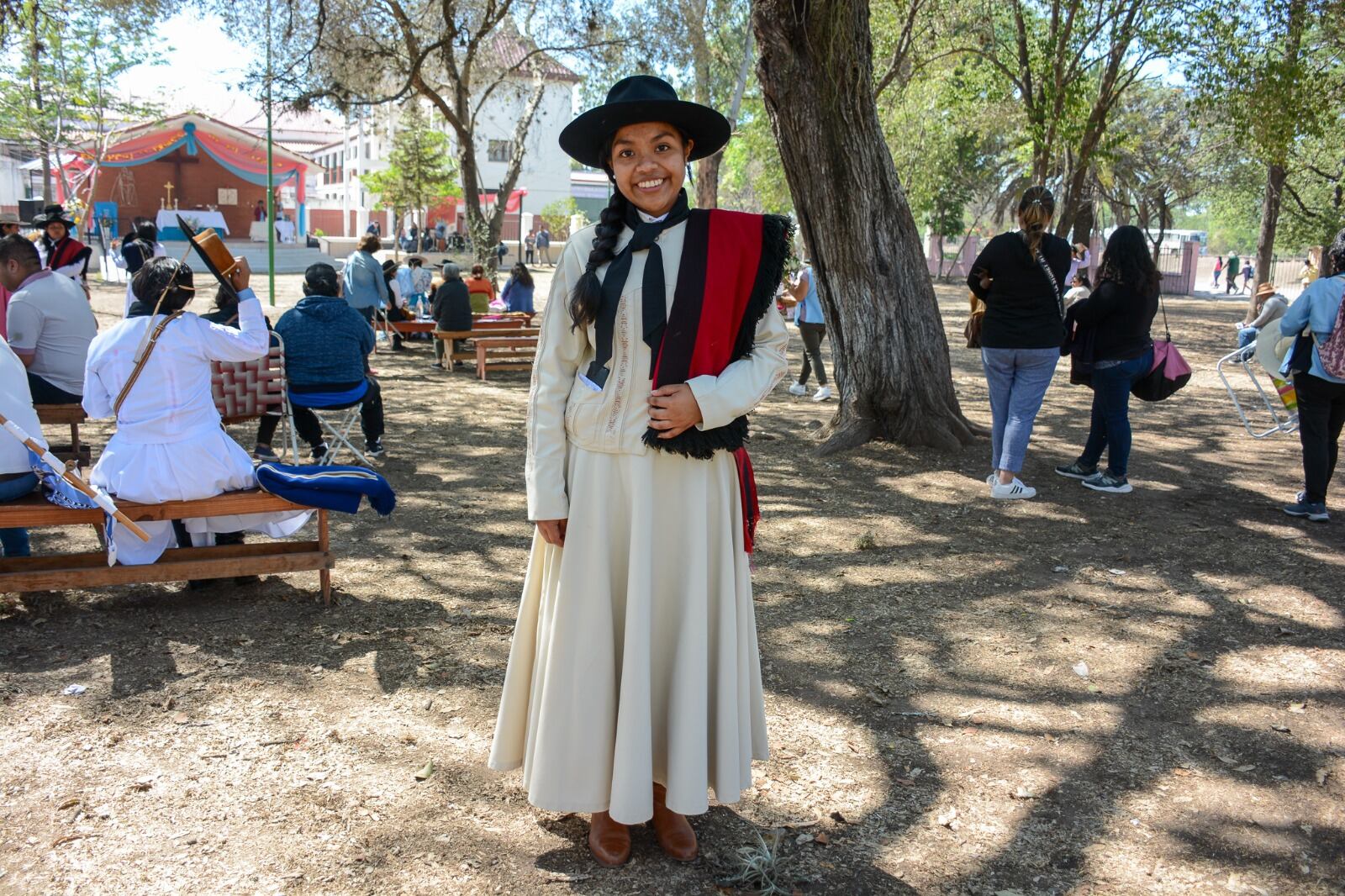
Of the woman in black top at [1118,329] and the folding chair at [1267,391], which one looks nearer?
the woman in black top at [1118,329]

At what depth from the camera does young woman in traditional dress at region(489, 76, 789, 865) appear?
278cm

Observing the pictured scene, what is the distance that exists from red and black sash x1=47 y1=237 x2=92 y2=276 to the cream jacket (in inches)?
299

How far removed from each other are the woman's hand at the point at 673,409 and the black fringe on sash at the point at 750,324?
3 centimetres

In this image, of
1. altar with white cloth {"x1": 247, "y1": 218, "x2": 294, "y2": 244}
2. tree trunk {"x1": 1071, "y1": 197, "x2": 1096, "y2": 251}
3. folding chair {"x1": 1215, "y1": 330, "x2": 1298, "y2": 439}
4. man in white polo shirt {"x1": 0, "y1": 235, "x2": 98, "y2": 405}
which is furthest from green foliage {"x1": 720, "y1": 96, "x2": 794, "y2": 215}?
altar with white cloth {"x1": 247, "y1": 218, "x2": 294, "y2": 244}

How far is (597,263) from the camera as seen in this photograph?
280cm

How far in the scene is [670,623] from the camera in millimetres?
2875

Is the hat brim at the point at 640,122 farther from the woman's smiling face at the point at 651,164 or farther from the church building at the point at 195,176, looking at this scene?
the church building at the point at 195,176

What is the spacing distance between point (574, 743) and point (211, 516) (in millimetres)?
2912

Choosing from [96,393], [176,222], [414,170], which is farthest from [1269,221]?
[176,222]

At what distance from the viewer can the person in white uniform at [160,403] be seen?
4703 mm

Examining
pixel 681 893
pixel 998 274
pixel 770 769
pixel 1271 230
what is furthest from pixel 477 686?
pixel 1271 230

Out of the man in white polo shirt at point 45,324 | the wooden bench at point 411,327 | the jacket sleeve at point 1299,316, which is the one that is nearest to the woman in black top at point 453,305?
the wooden bench at point 411,327

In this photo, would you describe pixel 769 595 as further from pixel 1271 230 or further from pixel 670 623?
pixel 1271 230

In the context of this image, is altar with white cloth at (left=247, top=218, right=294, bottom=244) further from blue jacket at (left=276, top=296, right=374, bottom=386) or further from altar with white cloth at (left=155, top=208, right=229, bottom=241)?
blue jacket at (left=276, top=296, right=374, bottom=386)
